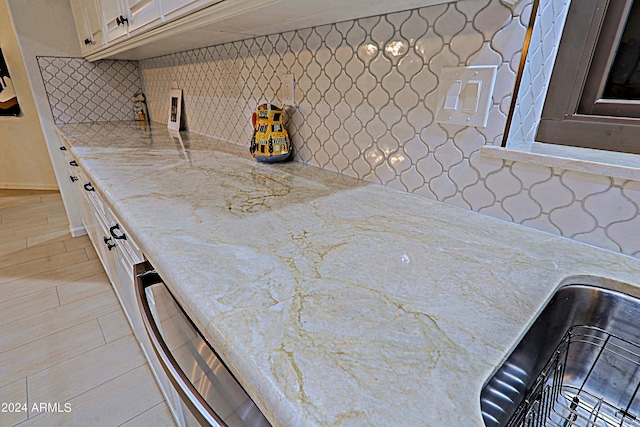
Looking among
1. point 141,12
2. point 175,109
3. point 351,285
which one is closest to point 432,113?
point 351,285

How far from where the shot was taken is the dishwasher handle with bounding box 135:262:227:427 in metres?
0.47

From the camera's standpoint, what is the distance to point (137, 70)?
2438 mm

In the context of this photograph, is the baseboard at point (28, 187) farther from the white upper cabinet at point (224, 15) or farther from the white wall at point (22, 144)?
the white upper cabinet at point (224, 15)

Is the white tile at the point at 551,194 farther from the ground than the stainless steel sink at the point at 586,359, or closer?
farther from the ground

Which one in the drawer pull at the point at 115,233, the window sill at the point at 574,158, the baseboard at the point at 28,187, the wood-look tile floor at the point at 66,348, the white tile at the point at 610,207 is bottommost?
the wood-look tile floor at the point at 66,348

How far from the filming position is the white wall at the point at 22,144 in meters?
3.23

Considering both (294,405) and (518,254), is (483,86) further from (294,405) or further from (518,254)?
(294,405)

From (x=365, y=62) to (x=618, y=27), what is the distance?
0.54m

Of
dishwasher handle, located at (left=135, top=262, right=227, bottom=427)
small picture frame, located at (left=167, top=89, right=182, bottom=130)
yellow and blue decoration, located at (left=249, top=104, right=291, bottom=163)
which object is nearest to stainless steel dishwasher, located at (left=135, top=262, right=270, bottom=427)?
dishwasher handle, located at (left=135, top=262, right=227, bottom=427)

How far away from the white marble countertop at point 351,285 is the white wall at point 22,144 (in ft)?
11.5

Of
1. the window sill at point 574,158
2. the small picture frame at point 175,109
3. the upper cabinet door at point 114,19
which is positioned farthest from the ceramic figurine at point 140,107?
the window sill at point 574,158

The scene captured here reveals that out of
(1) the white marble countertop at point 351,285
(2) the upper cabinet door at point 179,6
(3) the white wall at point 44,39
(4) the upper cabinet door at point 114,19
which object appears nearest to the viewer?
(1) the white marble countertop at point 351,285

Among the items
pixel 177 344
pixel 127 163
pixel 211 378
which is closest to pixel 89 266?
pixel 127 163

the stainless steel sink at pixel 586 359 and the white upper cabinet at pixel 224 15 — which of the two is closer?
the stainless steel sink at pixel 586 359
